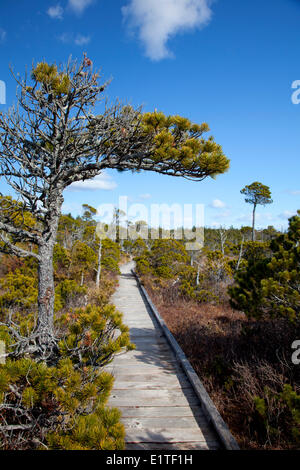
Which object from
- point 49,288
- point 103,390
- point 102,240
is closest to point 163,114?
point 49,288

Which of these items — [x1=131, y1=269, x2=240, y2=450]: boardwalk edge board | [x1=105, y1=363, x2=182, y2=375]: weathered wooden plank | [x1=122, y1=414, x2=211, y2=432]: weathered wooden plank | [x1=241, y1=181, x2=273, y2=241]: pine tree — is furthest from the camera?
[x1=241, y1=181, x2=273, y2=241]: pine tree

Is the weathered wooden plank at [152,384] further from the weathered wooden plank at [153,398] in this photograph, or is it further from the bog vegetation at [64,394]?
the bog vegetation at [64,394]

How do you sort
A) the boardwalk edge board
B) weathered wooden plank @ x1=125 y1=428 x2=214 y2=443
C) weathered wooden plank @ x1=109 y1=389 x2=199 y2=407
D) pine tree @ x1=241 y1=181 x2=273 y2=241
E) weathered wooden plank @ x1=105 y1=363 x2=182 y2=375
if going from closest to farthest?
the boardwalk edge board, weathered wooden plank @ x1=125 y1=428 x2=214 y2=443, weathered wooden plank @ x1=109 y1=389 x2=199 y2=407, weathered wooden plank @ x1=105 y1=363 x2=182 y2=375, pine tree @ x1=241 y1=181 x2=273 y2=241

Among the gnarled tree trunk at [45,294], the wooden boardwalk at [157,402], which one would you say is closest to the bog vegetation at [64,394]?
the gnarled tree trunk at [45,294]

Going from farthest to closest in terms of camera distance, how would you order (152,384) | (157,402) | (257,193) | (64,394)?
(257,193)
(152,384)
(157,402)
(64,394)

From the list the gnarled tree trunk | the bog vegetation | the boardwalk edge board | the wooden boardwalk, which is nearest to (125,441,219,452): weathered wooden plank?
the wooden boardwalk

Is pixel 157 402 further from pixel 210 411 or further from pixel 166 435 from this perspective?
pixel 210 411

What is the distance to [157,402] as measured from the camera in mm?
3439

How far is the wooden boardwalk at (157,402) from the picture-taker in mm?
2718

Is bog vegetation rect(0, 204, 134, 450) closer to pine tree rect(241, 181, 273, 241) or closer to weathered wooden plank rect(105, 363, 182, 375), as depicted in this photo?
weathered wooden plank rect(105, 363, 182, 375)

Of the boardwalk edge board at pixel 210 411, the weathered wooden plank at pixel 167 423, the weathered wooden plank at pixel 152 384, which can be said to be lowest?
the weathered wooden plank at pixel 152 384

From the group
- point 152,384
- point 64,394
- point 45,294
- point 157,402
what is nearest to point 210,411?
point 157,402

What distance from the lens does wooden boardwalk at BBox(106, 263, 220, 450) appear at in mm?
2718
